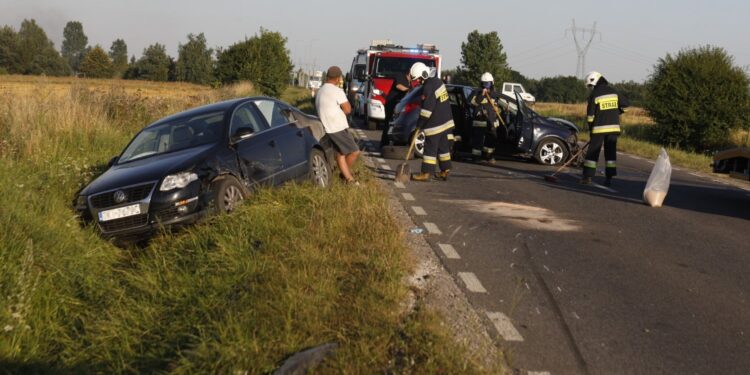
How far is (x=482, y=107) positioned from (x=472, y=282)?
9242mm

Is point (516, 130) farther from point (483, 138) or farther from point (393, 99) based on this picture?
point (393, 99)

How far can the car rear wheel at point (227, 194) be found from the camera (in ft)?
26.3

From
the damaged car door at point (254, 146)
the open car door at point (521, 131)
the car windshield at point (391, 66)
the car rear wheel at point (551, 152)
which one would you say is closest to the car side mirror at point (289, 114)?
the damaged car door at point (254, 146)

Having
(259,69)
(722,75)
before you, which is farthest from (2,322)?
(259,69)

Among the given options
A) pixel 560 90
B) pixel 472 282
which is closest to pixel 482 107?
pixel 472 282

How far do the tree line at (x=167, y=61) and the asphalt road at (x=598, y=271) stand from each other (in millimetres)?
11646

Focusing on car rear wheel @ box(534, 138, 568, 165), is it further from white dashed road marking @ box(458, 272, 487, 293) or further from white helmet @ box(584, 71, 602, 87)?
white dashed road marking @ box(458, 272, 487, 293)

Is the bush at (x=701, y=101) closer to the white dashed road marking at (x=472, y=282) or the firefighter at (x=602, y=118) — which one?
the firefighter at (x=602, y=118)

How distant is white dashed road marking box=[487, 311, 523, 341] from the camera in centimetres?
500

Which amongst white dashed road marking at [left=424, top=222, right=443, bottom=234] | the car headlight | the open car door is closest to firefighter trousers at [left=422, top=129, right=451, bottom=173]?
the open car door

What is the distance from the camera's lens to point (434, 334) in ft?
15.1

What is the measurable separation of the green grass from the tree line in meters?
10.8

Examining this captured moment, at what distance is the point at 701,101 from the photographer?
98.4 ft

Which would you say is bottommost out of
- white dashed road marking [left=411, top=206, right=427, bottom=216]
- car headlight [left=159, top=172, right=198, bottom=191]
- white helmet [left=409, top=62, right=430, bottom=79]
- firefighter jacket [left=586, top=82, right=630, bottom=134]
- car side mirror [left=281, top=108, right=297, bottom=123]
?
white dashed road marking [left=411, top=206, right=427, bottom=216]
